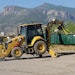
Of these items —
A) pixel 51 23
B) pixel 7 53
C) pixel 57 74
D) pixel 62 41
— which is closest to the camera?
pixel 57 74

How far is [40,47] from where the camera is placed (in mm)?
30484

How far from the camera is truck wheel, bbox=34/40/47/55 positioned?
3002cm

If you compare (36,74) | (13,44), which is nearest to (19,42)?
(13,44)

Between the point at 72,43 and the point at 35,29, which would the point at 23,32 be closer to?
the point at 35,29

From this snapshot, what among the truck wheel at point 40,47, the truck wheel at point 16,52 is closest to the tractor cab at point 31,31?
the truck wheel at point 40,47

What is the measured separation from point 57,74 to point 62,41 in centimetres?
1840

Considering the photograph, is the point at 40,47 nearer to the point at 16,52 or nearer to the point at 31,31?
the point at 31,31

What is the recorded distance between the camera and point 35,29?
30594mm

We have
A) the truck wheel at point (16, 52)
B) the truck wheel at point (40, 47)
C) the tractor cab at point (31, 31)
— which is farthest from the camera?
the tractor cab at point (31, 31)

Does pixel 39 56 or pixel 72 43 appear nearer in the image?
pixel 39 56

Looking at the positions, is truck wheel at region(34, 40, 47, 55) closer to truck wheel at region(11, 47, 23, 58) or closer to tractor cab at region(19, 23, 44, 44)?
tractor cab at region(19, 23, 44, 44)

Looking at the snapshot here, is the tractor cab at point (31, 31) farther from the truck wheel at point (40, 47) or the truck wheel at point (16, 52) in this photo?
the truck wheel at point (16, 52)

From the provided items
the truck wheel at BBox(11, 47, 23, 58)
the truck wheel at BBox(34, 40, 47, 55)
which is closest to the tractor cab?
the truck wheel at BBox(34, 40, 47, 55)

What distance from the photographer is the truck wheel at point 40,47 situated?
30.0m
